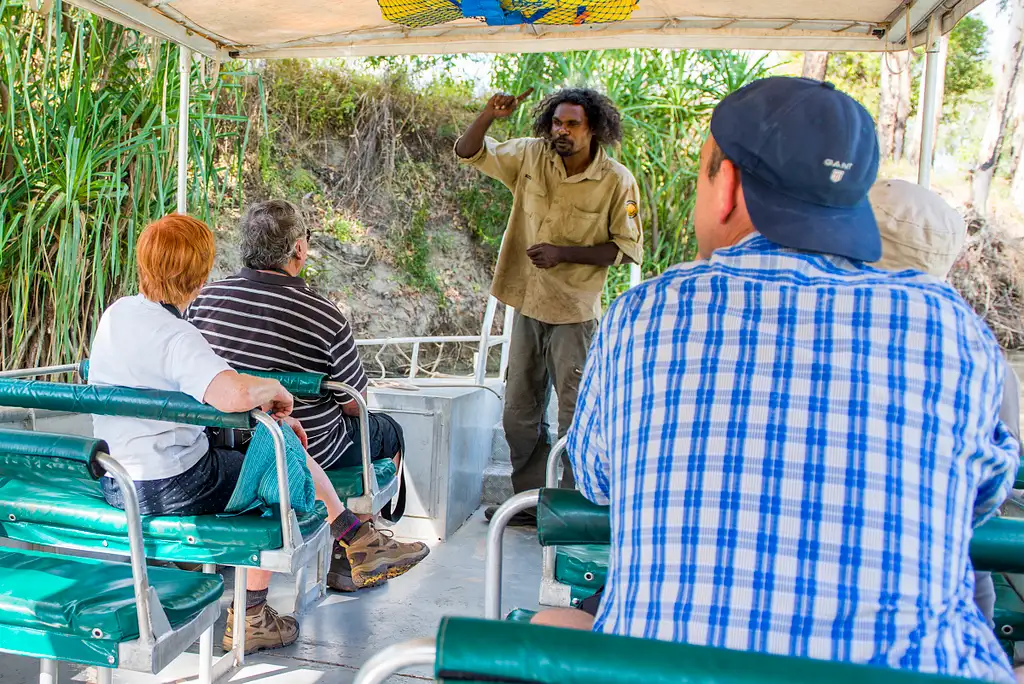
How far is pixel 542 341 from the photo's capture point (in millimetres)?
3619

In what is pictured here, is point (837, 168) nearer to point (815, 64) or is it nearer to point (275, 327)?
point (275, 327)

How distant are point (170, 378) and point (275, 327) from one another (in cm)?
53

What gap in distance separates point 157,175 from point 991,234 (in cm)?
789

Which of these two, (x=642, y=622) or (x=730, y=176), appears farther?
(x=730, y=176)

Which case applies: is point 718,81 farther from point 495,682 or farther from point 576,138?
point 495,682

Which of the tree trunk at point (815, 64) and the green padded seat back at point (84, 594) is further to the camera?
the tree trunk at point (815, 64)

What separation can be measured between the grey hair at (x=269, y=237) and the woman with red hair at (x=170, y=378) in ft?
1.04

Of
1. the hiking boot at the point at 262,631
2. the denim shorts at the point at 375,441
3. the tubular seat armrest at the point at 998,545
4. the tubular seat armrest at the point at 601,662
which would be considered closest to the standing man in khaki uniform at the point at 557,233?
the denim shorts at the point at 375,441

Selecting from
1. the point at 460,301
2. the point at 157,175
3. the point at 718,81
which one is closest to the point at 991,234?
the point at 718,81

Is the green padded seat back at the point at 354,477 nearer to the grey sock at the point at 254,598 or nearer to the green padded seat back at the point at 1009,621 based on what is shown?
the grey sock at the point at 254,598

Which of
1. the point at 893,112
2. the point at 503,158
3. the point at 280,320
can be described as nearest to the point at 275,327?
the point at 280,320

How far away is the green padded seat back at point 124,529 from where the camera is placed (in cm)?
197

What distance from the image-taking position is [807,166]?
0.98m

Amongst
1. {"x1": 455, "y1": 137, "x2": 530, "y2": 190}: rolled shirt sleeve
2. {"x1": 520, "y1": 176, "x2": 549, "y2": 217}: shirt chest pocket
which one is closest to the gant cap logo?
{"x1": 520, "y1": 176, "x2": 549, "y2": 217}: shirt chest pocket
